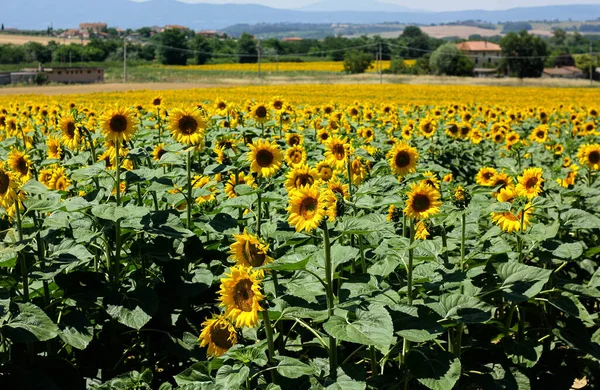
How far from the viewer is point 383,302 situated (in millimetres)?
2941

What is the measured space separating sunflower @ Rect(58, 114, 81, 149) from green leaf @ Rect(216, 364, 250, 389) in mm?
2483

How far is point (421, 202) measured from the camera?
3377 mm

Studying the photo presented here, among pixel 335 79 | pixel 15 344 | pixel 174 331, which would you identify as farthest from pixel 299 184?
pixel 335 79

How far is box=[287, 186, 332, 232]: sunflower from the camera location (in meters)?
2.80

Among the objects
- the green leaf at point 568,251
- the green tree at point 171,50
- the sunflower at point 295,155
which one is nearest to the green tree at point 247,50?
the green tree at point 171,50

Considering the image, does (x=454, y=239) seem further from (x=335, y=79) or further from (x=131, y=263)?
(x=335, y=79)

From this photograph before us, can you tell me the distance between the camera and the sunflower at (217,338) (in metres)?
3.00

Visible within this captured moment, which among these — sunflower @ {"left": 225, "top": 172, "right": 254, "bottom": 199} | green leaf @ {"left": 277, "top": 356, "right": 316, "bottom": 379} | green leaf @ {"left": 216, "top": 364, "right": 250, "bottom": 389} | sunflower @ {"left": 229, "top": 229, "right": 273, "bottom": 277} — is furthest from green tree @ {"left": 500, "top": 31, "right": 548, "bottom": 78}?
green leaf @ {"left": 216, "top": 364, "right": 250, "bottom": 389}

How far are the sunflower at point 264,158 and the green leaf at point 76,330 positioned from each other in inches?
56.5

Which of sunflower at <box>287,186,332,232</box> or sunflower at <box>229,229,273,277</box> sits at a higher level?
sunflower at <box>287,186,332,232</box>

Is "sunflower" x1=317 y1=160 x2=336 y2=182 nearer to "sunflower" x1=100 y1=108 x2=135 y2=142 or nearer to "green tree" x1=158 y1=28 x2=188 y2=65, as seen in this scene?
"sunflower" x1=100 y1=108 x2=135 y2=142

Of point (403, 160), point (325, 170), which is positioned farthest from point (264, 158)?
point (403, 160)

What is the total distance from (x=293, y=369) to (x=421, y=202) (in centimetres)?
113

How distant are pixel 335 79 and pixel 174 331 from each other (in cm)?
5682
